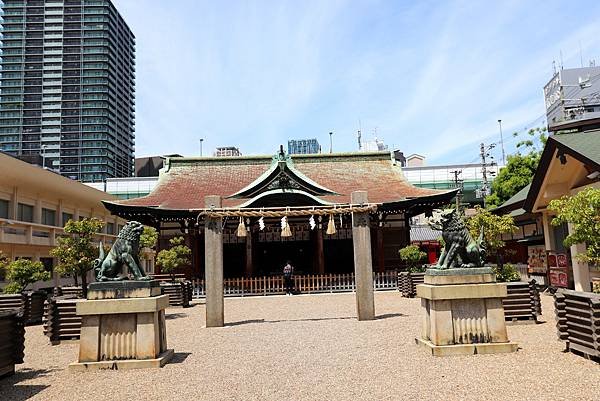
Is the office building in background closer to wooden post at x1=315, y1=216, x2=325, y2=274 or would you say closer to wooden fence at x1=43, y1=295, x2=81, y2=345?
wooden post at x1=315, y1=216, x2=325, y2=274

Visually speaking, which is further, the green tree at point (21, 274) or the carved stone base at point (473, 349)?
the green tree at point (21, 274)

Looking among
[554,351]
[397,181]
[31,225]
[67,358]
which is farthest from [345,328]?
[31,225]

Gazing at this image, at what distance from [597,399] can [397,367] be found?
2798 millimetres

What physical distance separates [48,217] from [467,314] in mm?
28843

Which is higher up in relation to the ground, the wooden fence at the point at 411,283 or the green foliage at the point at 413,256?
the green foliage at the point at 413,256

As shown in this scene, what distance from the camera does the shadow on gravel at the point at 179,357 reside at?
8.61 metres

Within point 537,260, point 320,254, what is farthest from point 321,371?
point 537,260

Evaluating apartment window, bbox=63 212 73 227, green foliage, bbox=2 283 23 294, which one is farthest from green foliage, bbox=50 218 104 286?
apartment window, bbox=63 212 73 227

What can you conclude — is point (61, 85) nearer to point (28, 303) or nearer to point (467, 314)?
point (28, 303)

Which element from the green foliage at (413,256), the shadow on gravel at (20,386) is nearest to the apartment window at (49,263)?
the green foliage at (413,256)

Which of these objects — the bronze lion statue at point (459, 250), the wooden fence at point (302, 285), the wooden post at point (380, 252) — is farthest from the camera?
the wooden post at point (380, 252)

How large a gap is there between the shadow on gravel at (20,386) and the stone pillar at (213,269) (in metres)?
4.80

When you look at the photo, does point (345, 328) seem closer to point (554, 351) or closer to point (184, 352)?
point (184, 352)

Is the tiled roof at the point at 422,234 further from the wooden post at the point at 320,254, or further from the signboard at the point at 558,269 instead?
the signboard at the point at 558,269
